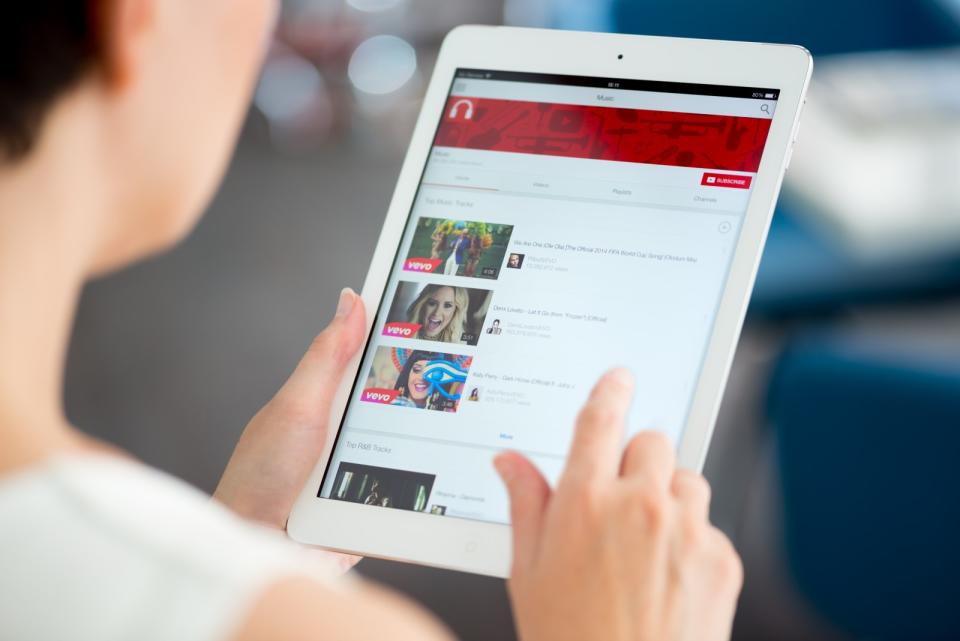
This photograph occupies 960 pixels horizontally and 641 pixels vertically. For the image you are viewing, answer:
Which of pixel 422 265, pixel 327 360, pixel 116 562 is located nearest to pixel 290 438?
pixel 327 360

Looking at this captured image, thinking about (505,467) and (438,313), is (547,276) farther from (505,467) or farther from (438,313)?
(505,467)

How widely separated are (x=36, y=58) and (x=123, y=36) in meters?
0.04

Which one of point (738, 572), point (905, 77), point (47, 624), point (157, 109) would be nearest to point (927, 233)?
point (905, 77)

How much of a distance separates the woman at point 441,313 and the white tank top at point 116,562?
0.43m

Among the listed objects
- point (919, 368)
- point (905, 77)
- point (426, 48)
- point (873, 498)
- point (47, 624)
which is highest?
point (426, 48)

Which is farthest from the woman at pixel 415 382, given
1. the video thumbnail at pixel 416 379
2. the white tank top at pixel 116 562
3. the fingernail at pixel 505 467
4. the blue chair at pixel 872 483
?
the blue chair at pixel 872 483

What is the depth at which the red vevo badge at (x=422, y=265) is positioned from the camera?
943mm

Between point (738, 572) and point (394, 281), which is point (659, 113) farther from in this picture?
point (738, 572)

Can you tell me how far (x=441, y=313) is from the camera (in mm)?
923

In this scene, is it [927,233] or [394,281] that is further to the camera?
[927,233]

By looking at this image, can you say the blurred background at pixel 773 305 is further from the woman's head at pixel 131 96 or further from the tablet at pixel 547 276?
the woman's head at pixel 131 96

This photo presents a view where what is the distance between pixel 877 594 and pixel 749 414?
583 mm

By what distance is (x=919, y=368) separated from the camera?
133cm

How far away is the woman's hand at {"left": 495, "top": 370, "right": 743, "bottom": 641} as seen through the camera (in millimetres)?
637
